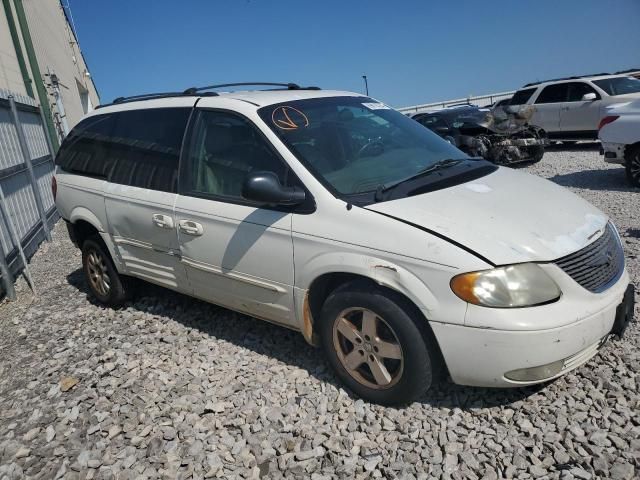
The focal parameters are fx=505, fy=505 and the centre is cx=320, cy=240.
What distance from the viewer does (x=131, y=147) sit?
416 centimetres

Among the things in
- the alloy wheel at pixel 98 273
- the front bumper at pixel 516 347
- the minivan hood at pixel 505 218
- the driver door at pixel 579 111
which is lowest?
the driver door at pixel 579 111

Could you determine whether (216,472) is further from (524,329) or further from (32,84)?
(32,84)

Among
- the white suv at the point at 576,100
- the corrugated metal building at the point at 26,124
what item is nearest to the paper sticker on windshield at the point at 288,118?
the corrugated metal building at the point at 26,124

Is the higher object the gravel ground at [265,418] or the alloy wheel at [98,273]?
the alloy wheel at [98,273]

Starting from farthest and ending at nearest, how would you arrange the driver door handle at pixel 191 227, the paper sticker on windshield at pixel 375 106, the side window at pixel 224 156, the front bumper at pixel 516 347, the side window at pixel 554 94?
the side window at pixel 554 94 → the paper sticker on windshield at pixel 375 106 → the driver door handle at pixel 191 227 → the side window at pixel 224 156 → the front bumper at pixel 516 347

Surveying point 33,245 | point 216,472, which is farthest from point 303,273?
point 33,245

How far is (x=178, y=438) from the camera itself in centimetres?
285

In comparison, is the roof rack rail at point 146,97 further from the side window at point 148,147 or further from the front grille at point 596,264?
the front grille at point 596,264

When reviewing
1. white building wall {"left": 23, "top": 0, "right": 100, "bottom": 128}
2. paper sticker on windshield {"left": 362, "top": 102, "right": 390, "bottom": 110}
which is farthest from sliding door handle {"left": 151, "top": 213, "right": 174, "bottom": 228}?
A: white building wall {"left": 23, "top": 0, "right": 100, "bottom": 128}

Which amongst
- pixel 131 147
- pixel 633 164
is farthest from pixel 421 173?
pixel 633 164

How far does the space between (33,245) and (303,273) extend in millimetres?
6008

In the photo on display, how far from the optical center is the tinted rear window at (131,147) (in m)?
3.81

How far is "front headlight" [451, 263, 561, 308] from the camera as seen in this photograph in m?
2.40

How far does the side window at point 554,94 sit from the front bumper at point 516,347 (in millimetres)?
12136
